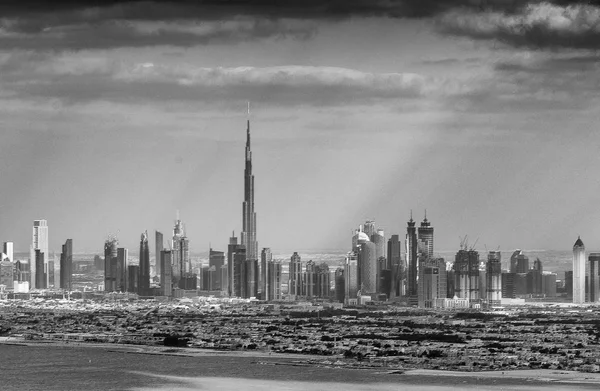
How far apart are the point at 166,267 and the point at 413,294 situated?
1224 inches

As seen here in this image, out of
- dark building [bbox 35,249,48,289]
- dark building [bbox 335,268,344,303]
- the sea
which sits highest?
dark building [bbox 35,249,48,289]

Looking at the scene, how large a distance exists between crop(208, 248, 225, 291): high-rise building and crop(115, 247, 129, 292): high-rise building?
366 inches

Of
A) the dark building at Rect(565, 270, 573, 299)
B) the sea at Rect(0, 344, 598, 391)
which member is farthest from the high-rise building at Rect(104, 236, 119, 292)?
the sea at Rect(0, 344, 598, 391)

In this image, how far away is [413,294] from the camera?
488 feet

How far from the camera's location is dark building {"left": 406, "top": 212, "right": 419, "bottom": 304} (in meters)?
150

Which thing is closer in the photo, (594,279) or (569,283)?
(594,279)

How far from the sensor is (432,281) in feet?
479

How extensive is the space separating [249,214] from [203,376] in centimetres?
12069

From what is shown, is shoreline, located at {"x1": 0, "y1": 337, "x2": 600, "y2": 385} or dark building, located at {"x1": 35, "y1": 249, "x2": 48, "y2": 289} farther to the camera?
dark building, located at {"x1": 35, "y1": 249, "x2": 48, "y2": 289}

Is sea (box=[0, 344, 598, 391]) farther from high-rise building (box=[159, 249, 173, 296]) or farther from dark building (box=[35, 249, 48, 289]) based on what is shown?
dark building (box=[35, 249, 48, 289])

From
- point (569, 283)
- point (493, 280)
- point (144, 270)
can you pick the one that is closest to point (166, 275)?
point (144, 270)

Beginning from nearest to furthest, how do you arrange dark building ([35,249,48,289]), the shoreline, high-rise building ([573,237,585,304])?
the shoreline < high-rise building ([573,237,585,304]) < dark building ([35,249,48,289])

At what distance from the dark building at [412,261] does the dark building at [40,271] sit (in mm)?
46229

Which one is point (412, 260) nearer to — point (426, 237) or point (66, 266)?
point (426, 237)
